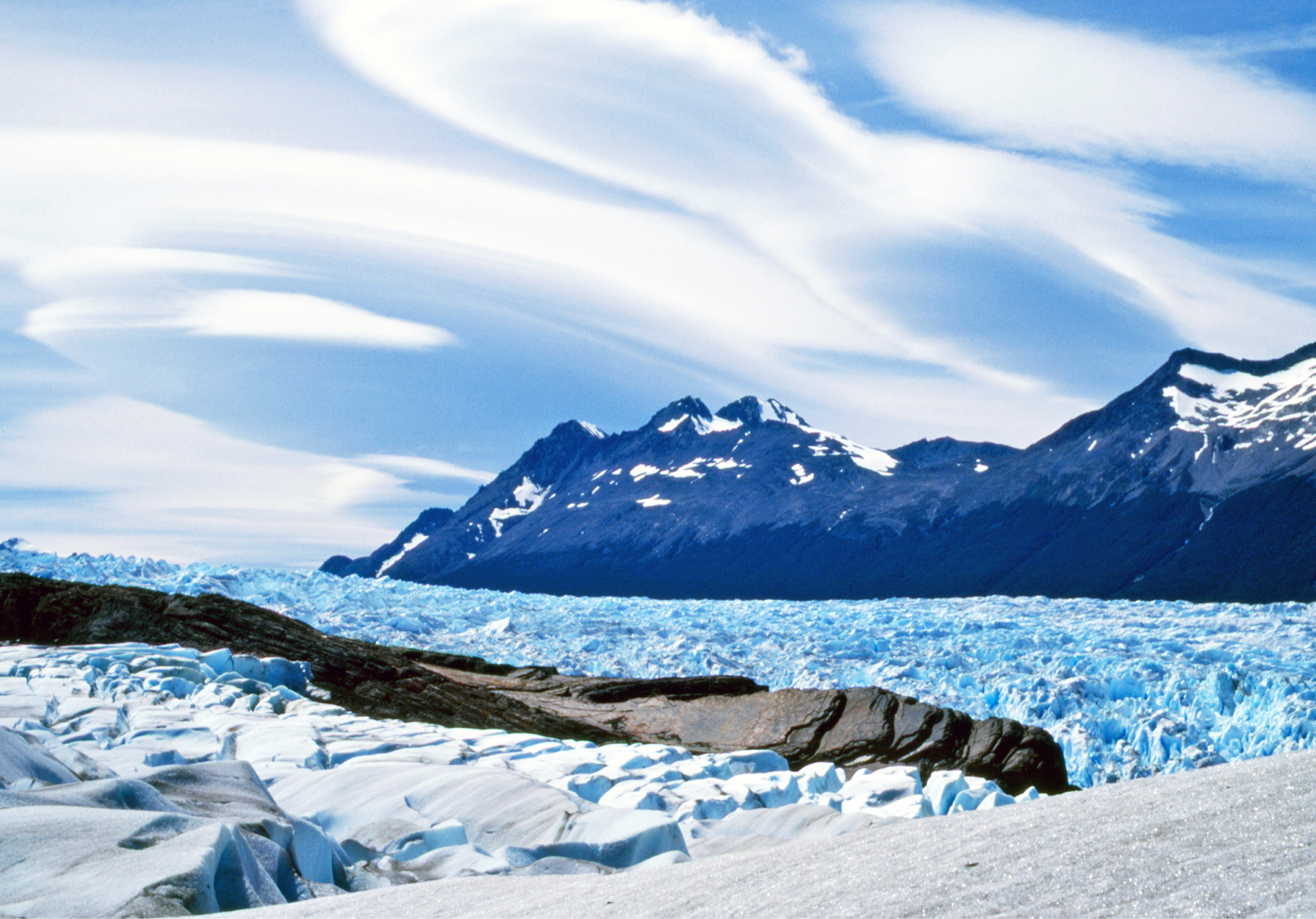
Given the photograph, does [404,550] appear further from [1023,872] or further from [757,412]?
[1023,872]

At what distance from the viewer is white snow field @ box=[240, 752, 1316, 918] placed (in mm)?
2830

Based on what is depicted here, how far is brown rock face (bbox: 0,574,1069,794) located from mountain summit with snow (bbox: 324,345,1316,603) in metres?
62.0

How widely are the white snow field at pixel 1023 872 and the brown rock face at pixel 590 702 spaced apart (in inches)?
310

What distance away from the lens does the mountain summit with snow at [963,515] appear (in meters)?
77.9

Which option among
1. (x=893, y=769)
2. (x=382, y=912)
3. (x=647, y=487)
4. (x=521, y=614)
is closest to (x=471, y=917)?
(x=382, y=912)

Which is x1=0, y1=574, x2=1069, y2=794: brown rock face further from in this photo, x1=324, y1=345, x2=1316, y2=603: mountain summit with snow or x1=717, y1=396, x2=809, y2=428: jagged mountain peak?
x1=717, y1=396, x2=809, y2=428: jagged mountain peak

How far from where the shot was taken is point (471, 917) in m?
3.66

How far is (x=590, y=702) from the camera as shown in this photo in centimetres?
1473

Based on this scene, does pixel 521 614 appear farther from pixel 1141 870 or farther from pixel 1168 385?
pixel 1168 385

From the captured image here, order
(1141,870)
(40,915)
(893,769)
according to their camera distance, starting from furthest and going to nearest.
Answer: (893,769), (40,915), (1141,870)

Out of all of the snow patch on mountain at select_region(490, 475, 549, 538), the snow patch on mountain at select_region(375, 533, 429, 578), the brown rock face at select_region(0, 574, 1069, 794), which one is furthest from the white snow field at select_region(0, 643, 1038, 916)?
the snow patch on mountain at select_region(375, 533, 429, 578)

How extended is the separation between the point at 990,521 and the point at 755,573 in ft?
75.4

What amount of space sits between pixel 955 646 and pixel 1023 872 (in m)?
19.1

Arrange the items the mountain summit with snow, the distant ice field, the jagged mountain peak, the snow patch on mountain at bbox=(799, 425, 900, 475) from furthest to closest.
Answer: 1. the jagged mountain peak
2. the snow patch on mountain at bbox=(799, 425, 900, 475)
3. the mountain summit with snow
4. the distant ice field
